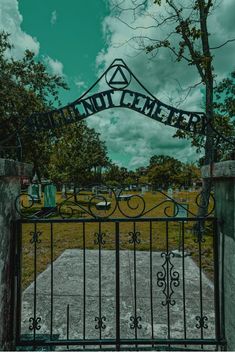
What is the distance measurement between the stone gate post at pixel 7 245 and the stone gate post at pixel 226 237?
206cm

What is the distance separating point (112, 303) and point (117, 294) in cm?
165

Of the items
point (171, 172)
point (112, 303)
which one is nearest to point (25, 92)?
point (112, 303)

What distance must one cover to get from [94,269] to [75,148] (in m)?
18.8

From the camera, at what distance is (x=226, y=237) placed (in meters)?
3.00

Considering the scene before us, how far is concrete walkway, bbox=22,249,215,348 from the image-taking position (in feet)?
12.6

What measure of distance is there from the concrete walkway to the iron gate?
1 cm

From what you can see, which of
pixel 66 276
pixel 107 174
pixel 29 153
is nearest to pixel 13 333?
pixel 66 276

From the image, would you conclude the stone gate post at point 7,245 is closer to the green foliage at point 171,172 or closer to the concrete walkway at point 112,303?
the concrete walkway at point 112,303

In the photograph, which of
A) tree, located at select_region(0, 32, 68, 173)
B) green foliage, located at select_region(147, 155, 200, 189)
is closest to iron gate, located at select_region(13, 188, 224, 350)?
tree, located at select_region(0, 32, 68, 173)

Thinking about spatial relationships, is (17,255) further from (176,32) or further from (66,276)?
(176,32)

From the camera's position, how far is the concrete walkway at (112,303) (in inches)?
151

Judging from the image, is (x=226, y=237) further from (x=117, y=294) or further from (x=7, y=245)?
(x=7, y=245)

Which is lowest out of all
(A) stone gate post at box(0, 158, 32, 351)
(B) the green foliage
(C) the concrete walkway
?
(C) the concrete walkway

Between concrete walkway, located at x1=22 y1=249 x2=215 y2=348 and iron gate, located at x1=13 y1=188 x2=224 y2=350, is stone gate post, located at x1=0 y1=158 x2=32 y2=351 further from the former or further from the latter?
concrete walkway, located at x1=22 y1=249 x2=215 y2=348
